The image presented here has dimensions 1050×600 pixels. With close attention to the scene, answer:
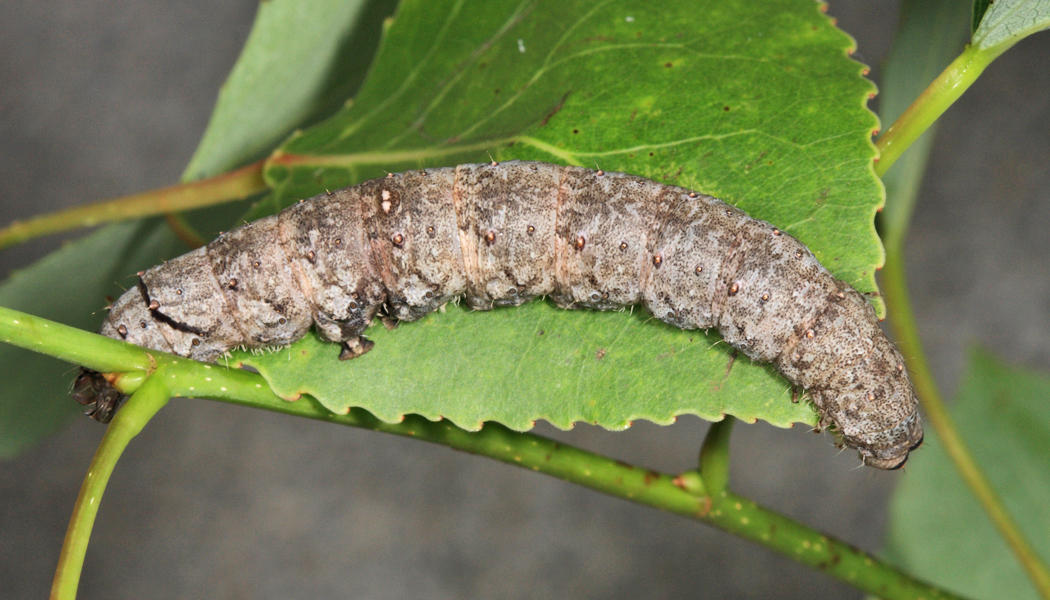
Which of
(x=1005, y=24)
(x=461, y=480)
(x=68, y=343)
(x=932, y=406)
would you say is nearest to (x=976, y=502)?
(x=932, y=406)

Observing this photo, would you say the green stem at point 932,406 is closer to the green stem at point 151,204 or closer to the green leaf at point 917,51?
the green leaf at point 917,51

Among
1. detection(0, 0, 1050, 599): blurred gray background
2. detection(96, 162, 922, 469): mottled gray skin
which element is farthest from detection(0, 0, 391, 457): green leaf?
detection(0, 0, 1050, 599): blurred gray background

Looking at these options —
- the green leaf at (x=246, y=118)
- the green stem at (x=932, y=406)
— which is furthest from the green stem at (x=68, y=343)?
the green stem at (x=932, y=406)

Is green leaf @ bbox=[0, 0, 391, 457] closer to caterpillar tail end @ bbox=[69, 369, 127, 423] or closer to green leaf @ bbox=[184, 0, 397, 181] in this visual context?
green leaf @ bbox=[184, 0, 397, 181]

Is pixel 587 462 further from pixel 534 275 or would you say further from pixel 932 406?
pixel 932 406

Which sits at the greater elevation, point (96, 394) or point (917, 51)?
point (917, 51)

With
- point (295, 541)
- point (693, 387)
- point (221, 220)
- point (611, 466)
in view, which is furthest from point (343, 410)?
point (295, 541)
